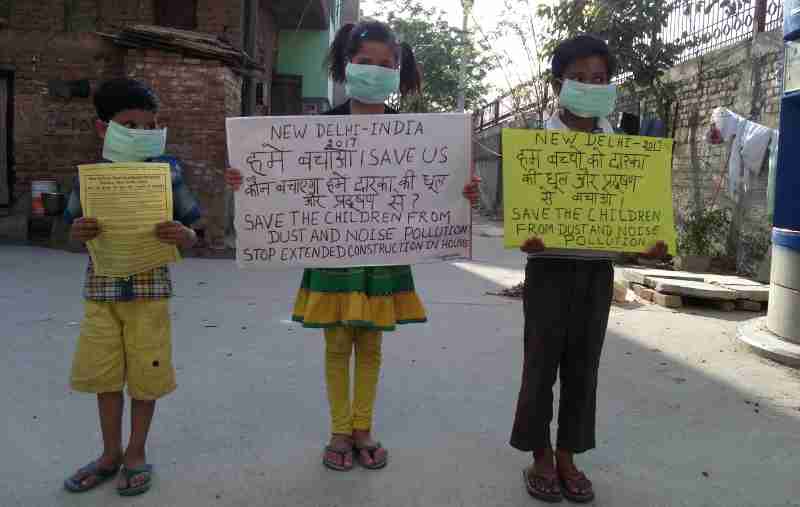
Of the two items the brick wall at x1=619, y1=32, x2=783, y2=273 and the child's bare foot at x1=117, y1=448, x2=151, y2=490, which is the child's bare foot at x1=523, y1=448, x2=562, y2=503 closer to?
the child's bare foot at x1=117, y1=448, x2=151, y2=490

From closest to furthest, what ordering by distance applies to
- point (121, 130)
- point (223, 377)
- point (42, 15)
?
point (121, 130)
point (223, 377)
point (42, 15)

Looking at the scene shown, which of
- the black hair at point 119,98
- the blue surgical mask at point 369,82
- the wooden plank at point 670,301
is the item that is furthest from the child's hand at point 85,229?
the wooden plank at point 670,301

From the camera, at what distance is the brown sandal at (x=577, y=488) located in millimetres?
2580

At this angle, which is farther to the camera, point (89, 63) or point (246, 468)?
point (89, 63)

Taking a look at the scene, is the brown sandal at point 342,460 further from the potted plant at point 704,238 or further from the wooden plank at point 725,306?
the potted plant at point 704,238

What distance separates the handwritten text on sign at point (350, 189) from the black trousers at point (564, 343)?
47cm

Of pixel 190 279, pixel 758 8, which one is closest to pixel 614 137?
pixel 190 279

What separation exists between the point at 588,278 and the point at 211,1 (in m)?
8.96

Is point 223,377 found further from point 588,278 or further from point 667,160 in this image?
point 667,160

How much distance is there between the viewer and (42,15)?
9312 millimetres

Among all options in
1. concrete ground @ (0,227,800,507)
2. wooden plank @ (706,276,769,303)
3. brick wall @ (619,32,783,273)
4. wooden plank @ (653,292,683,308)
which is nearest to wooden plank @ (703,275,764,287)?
wooden plank @ (706,276,769,303)

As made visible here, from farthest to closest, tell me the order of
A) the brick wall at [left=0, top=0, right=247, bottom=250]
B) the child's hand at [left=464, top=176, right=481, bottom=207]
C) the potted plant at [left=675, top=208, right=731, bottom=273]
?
the brick wall at [left=0, top=0, right=247, bottom=250] < the potted plant at [left=675, top=208, right=731, bottom=273] < the child's hand at [left=464, top=176, right=481, bottom=207]

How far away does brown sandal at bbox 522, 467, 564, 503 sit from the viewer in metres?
2.56

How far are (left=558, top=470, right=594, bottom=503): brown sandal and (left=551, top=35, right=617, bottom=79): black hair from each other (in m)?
1.55
